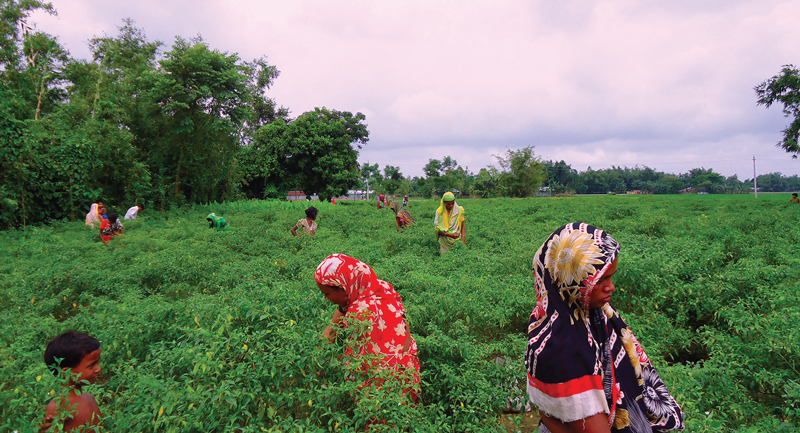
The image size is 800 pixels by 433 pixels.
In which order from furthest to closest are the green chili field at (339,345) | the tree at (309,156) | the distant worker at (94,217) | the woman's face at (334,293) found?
the tree at (309,156)
the distant worker at (94,217)
the woman's face at (334,293)
the green chili field at (339,345)

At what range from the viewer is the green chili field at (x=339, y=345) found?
85.7 inches

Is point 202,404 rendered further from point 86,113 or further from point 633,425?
point 86,113

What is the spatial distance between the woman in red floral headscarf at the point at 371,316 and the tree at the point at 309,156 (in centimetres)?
2743

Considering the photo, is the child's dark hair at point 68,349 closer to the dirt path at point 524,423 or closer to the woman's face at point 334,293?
the woman's face at point 334,293

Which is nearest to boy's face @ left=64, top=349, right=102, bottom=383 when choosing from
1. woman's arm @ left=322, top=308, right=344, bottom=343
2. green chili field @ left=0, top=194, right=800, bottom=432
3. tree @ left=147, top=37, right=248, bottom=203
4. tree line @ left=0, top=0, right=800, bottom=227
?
green chili field @ left=0, top=194, right=800, bottom=432

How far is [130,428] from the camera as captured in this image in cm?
199

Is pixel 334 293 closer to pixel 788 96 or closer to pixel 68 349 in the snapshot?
pixel 68 349

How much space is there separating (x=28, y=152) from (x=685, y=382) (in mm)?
17544

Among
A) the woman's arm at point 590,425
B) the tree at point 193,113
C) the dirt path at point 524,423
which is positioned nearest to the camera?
the woman's arm at point 590,425

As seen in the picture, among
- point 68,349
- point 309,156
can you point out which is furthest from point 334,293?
point 309,156

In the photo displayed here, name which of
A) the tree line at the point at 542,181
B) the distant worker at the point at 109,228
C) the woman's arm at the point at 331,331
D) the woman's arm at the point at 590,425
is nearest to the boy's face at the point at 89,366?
the woman's arm at the point at 331,331

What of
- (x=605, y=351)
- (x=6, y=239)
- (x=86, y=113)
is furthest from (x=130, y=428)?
(x=86, y=113)

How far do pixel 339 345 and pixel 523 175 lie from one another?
49.7m

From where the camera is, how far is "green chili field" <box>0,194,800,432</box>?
218 cm
